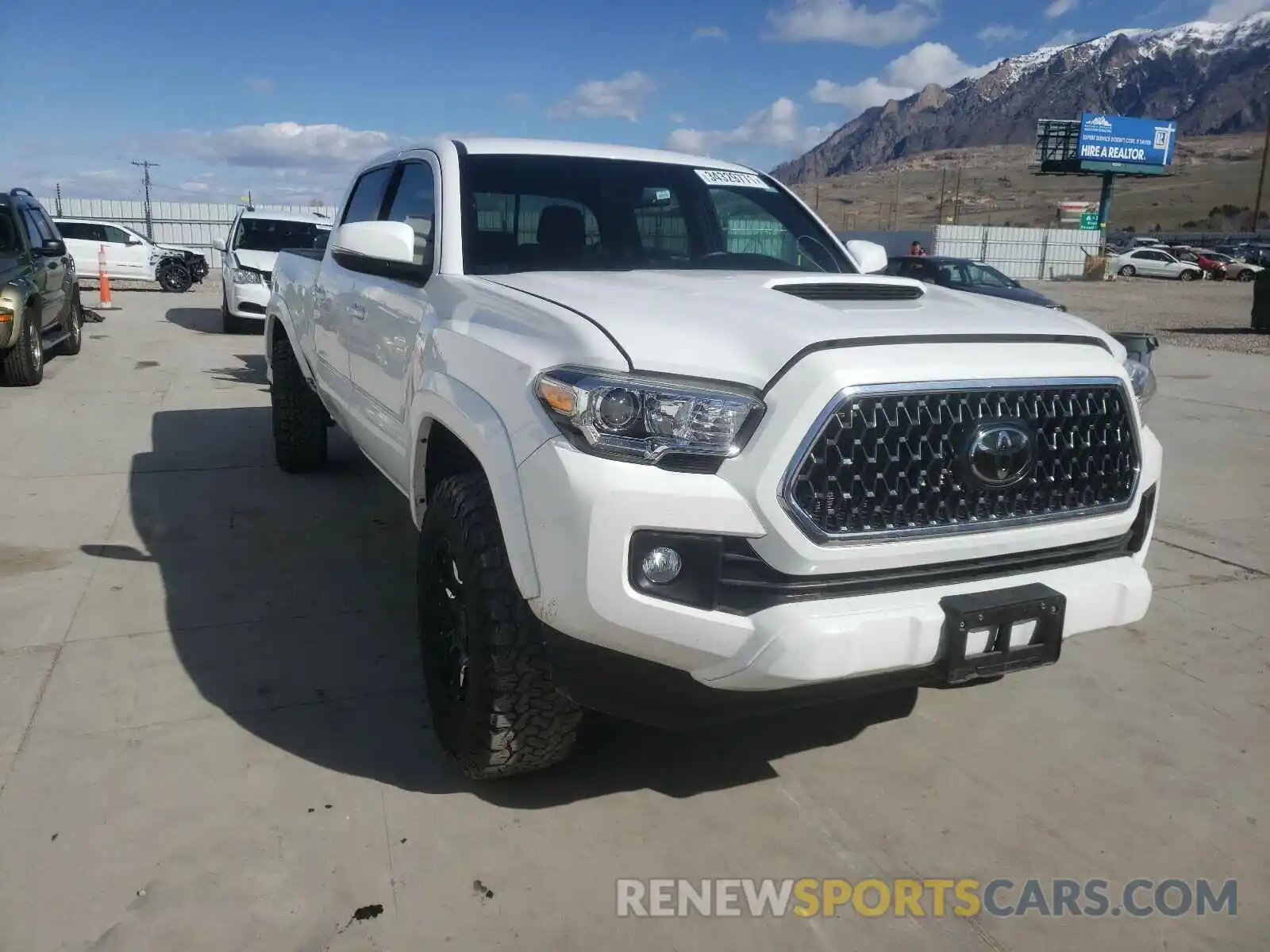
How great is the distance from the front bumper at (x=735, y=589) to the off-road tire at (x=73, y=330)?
11.0m

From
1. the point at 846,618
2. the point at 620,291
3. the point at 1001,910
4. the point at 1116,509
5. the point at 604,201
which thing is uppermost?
the point at 604,201

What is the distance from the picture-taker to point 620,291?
2.81 meters

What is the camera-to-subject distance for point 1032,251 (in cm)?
5009

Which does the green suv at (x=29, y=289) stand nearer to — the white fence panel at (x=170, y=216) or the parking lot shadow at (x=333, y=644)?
the parking lot shadow at (x=333, y=644)

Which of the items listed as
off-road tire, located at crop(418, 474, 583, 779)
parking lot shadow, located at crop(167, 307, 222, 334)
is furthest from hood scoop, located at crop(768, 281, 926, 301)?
parking lot shadow, located at crop(167, 307, 222, 334)

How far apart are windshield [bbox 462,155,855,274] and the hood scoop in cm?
84

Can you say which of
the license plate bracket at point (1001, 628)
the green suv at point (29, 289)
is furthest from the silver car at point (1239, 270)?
the license plate bracket at point (1001, 628)

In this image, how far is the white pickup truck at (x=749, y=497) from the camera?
2246 millimetres

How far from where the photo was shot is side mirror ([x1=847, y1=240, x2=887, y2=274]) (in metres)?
4.13

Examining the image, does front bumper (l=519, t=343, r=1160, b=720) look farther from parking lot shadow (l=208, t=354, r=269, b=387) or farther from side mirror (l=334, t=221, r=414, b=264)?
parking lot shadow (l=208, t=354, r=269, b=387)

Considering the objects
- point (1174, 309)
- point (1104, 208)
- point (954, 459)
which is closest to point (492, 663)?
point (954, 459)

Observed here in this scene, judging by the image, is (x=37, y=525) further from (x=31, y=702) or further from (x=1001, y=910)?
(x=1001, y=910)

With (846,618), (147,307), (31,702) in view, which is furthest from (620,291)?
(147,307)

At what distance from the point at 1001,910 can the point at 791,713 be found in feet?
3.40
